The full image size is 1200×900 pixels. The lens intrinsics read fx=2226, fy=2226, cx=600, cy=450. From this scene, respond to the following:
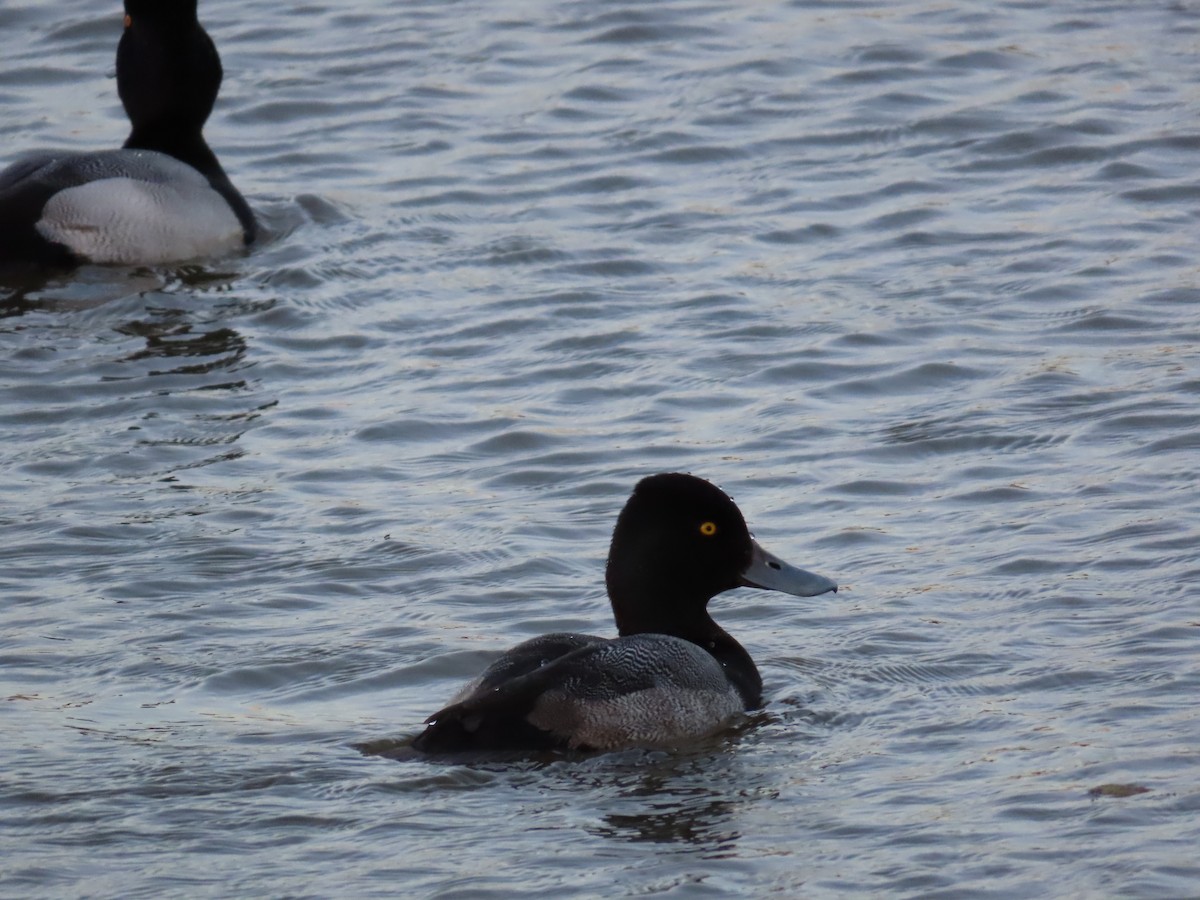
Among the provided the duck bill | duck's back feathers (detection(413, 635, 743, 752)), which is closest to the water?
duck's back feathers (detection(413, 635, 743, 752))

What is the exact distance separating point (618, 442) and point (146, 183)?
439 cm

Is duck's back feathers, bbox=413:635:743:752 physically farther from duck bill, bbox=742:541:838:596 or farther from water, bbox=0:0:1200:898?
duck bill, bbox=742:541:838:596

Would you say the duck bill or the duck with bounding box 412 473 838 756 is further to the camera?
the duck bill

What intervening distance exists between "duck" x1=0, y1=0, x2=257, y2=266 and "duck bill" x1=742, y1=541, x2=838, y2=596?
5.91 meters

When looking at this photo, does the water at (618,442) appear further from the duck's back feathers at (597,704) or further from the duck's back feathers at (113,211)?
the duck's back feathers at (113,211)

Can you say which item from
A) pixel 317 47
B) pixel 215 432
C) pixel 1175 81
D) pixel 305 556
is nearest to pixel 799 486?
pixel 305 556

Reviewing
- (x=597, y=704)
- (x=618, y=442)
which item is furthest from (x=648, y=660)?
(x=618, y=442)

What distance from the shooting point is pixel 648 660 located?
260 inches

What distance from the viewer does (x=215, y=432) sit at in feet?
31.4

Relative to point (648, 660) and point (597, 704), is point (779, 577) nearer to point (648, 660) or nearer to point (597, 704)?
point (648, 660)

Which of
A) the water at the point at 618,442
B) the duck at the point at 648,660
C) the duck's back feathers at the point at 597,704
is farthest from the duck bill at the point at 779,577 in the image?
the duck's back feathers at the point at 597,704

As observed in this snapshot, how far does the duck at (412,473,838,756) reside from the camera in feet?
20.5

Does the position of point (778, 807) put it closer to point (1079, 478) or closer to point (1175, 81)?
point (1079, 478)

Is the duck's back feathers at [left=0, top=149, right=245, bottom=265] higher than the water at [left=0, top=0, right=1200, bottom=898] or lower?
higher
